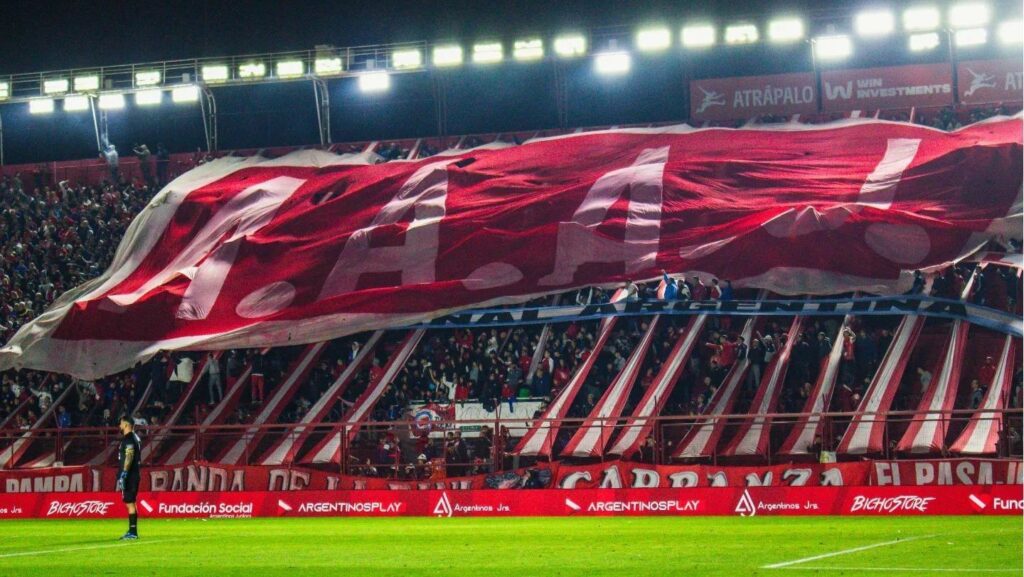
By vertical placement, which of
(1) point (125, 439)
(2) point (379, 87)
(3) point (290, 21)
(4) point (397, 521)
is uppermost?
(3) point (290, 21)

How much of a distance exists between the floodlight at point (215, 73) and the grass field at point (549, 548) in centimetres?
2916

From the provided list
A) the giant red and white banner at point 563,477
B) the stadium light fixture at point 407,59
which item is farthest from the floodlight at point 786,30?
the giant red and white banner at point 563,477

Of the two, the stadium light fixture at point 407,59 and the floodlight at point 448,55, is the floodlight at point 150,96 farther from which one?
the floodlight at point 448,55

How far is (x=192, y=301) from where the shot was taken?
120ft

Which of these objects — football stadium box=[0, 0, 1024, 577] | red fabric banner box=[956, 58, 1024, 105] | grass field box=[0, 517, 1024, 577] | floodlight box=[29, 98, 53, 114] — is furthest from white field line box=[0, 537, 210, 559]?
floodlight box=[29, 98, 53, 114]

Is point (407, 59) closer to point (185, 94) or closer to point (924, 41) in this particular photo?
point (185, 94)

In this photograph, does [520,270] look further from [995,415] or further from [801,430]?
[995,415]

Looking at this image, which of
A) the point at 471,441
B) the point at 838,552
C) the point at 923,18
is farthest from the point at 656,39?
the point at 838,552

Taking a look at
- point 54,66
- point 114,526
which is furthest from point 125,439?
point 54,66

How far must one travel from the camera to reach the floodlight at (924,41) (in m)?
44.4

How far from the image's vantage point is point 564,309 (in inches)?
1473

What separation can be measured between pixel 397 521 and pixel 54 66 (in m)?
41.8

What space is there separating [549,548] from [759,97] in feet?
101

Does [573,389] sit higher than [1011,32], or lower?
lower
